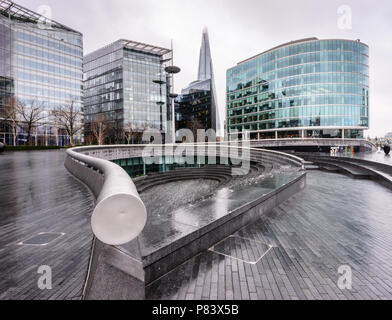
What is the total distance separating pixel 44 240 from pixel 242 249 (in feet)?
14.0

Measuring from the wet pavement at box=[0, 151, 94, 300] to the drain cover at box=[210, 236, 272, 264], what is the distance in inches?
102

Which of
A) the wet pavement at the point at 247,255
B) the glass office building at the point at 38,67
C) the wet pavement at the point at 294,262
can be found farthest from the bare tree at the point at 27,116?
the wet pavement at the point at 294,262

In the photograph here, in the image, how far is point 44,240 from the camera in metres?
4.19

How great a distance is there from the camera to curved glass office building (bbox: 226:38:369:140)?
5981 centimetres

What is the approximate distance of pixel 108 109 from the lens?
237 ft

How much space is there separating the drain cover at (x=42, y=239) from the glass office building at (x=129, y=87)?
199 ft

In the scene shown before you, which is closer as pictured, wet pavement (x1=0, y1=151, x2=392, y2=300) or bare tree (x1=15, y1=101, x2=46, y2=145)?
wet pavement (x1=0, y1=151, x2=392, y2=300)

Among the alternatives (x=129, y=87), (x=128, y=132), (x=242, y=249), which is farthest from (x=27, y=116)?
(x=242, y=249)

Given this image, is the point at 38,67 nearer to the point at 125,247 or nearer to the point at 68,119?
the point at 68,119

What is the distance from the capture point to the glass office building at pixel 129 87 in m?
67.2

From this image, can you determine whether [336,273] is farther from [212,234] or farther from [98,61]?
[98,61]

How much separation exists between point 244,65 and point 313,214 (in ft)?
272

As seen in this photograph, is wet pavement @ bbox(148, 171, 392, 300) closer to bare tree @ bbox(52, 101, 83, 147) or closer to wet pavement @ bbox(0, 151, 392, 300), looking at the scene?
wet pavement @ bbox(0, 151, 392, 300)

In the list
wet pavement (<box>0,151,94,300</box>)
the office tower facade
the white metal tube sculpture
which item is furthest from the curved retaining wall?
the office tower facade
